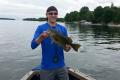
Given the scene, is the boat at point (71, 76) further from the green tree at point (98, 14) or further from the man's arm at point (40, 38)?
the green tree at point (98, 14)

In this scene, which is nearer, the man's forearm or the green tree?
the man's forearm

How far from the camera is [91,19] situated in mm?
175750

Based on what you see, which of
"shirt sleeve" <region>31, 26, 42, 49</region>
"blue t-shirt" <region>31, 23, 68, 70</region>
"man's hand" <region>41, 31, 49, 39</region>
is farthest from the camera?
"blue t-shirt" <region>31, 23, 68, 70</region>

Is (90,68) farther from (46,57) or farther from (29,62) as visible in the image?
(46,57)

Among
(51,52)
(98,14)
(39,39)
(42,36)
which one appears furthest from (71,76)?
(98,14)

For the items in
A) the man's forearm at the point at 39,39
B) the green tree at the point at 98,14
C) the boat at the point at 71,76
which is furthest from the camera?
the green tree at the point at 98,14

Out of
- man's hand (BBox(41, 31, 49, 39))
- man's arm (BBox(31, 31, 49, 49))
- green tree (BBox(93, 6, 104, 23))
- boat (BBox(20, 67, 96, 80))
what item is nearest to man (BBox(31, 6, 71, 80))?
man's arm (BBox(31, 31, 49, 49))

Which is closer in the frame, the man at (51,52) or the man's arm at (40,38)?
the man's arm at (40,38)

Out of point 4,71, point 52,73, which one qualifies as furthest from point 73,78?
point 4,71

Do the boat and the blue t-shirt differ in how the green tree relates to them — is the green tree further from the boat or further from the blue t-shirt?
the blue t-shirt

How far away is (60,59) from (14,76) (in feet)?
37.4

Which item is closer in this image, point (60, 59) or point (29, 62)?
point (60, 59)

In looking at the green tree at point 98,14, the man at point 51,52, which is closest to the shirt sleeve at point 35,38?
the man at point 51,52

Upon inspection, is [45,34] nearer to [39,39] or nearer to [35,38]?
[39,39]
